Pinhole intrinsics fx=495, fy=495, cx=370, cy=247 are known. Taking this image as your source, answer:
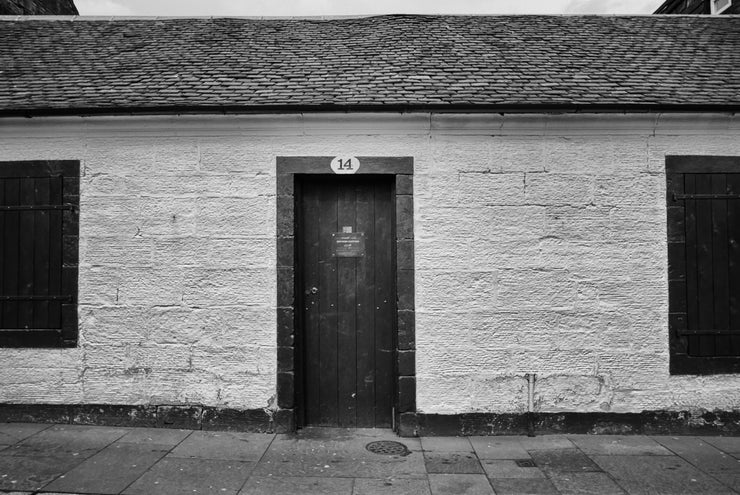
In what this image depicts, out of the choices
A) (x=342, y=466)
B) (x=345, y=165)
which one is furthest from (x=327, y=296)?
(x=342, y=466)

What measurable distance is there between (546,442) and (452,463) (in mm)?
1105

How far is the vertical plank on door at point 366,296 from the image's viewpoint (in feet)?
17.4

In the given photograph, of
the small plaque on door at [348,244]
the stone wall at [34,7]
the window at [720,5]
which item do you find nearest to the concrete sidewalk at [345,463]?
the small plaque on door at [348,244]

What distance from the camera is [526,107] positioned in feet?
16.3

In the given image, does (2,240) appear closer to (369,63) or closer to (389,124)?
(389,124)

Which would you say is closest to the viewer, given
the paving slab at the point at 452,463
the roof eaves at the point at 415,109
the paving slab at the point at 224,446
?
the paving slab at the point at 452,463

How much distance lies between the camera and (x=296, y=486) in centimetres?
385

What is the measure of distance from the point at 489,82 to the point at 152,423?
201 inches

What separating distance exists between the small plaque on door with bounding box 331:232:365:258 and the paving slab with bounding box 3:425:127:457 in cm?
282

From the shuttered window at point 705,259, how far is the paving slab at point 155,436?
16.5 ft

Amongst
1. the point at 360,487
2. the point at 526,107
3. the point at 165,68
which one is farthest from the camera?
the point at 165,68

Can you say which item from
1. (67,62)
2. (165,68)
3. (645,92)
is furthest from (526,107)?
(67,62)

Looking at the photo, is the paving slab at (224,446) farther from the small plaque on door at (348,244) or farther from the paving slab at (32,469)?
the small plaque on door at (348,244)

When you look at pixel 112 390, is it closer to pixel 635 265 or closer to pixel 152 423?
pixel 152 423
